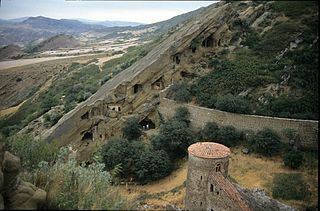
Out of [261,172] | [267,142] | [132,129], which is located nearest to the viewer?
[261,172]

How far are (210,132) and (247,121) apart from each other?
284 cm

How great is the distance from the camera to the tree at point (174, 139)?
29.2 m

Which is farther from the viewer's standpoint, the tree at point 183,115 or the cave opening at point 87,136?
the cave opening at point 87,136

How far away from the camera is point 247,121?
28531mm

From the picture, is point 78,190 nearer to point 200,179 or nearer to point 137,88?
point 200,179

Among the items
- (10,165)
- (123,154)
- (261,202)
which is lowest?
(123,154)

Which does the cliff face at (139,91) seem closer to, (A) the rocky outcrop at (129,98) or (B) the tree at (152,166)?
(A) the rocky outcrop at (129,98)

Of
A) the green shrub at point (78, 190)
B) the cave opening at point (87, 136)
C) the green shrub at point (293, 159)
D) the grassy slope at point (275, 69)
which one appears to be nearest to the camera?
the green shrub at point (78, 190)

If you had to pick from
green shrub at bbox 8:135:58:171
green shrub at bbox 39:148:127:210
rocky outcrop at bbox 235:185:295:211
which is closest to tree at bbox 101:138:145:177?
rocky outcrop at bbox 235:185:295:211

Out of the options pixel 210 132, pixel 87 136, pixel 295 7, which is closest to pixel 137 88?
pixel 87 136

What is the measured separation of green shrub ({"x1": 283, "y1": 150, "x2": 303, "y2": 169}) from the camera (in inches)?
995

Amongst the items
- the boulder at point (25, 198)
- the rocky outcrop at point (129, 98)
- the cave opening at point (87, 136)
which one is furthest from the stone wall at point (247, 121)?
the boulder at point (25, 198)

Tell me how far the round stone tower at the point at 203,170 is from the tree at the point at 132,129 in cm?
→ 1129

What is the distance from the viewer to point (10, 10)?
17.2 m
